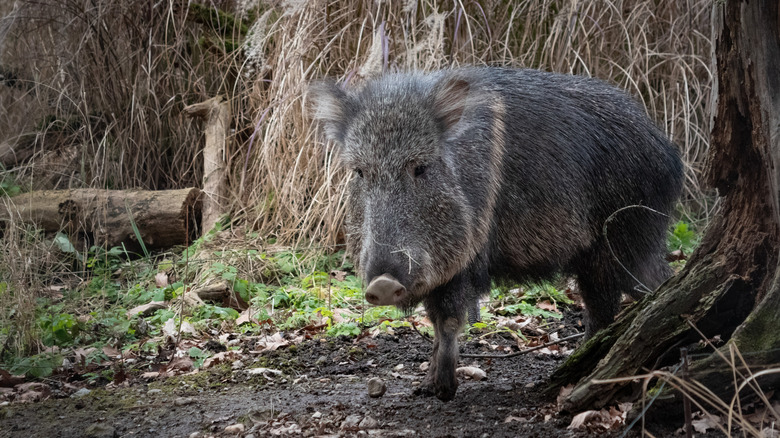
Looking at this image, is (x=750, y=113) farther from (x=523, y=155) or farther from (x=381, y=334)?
(x=381, y=334)

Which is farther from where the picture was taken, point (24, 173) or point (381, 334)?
point (24, 173)

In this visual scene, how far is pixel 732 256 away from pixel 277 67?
4.10m

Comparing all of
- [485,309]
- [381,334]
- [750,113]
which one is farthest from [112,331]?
[750,113]

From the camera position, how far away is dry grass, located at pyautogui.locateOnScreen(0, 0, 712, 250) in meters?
5.64

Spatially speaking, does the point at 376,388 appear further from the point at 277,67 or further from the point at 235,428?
the point at 277,67

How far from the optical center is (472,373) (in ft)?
12.6

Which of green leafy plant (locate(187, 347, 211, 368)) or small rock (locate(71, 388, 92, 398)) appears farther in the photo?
green leafy plant (locate(187, 347, 211, 368))

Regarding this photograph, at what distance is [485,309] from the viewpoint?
16.8 ft

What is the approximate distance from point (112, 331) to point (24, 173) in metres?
2.96

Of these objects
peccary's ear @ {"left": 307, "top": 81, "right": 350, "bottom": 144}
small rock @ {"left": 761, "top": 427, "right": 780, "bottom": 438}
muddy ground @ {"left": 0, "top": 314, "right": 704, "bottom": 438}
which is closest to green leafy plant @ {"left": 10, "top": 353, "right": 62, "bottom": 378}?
muddy ground @ {"left": 0, "top": 314, "right": 704, "bottom": 438}

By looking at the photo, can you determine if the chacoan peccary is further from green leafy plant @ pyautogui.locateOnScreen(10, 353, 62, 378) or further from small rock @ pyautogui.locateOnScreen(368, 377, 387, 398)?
green leafy plant @ pyautogui.locateOnScreen(10, 353, 62, 378)

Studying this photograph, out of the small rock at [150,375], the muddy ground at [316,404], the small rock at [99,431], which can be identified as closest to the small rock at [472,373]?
the muddy ground at [316,404]

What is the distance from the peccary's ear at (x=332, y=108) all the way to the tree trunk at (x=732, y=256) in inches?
64.0

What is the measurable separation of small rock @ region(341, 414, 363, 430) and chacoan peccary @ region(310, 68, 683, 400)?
469 mm
